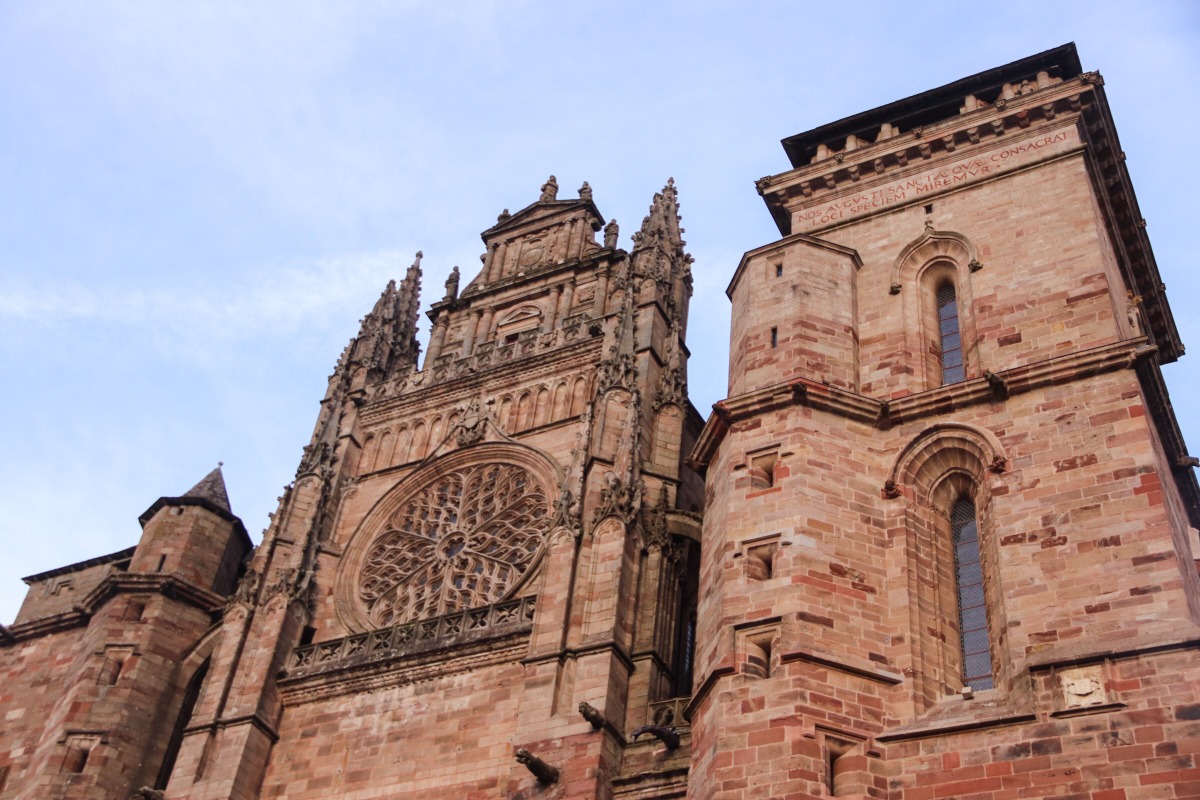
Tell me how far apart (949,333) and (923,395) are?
7.23ft

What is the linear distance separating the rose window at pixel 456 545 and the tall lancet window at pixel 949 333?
8261 mm

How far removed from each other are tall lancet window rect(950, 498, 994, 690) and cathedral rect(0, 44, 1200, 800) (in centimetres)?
3

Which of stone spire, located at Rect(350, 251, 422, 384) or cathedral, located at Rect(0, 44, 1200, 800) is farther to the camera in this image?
stone spire, located at Rect(350, 251, 422, 384)

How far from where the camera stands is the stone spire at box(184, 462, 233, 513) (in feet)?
89.8

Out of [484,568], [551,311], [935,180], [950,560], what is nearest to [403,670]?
[484,568]

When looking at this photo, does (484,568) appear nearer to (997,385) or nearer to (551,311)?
(551,311)

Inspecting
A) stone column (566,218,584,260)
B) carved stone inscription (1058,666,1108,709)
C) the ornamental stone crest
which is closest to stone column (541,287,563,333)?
stone column (566,218,584,260)

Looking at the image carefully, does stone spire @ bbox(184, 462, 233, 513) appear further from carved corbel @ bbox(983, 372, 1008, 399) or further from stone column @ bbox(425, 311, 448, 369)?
carved corbel @ bbox(983, 372, 1008, 399)

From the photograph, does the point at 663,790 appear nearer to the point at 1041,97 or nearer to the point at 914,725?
the point at 914,725

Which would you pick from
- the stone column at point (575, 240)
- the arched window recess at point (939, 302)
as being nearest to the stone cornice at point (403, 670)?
the arched window recess at point (939, 302)

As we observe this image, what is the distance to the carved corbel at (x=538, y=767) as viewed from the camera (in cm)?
1766

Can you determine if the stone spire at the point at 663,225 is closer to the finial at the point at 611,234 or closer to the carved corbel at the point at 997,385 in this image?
the finial at the point at 611,234

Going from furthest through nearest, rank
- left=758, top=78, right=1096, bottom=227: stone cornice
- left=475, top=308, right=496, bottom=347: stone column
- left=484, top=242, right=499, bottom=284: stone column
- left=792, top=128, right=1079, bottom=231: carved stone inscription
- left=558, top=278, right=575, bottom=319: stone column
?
left=484, top=242, right=499, bottom=284: stone column < left=475, top=308, right=496, bottom=347: stone column < left=558, top=278, right=575, bottom=319: stone column < left=758, top=78, right=1096, bottom=227: stone cornice < left=792, top=128, right=1079, bottom=231: carved stone inscription

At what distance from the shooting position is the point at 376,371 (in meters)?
29.9
